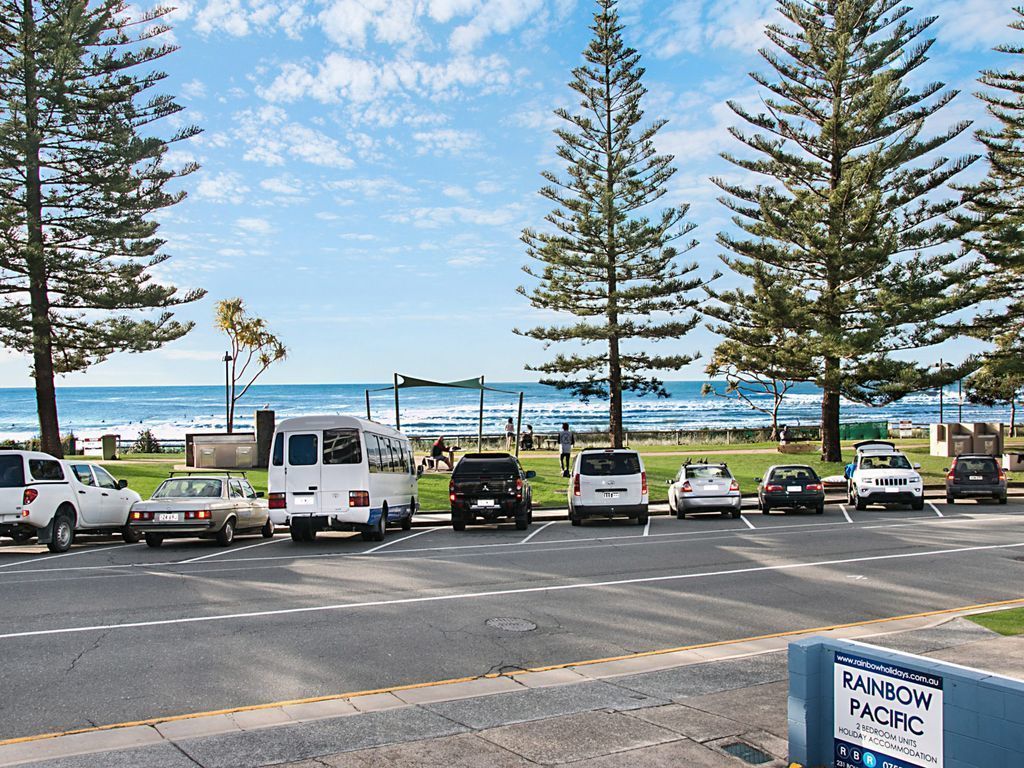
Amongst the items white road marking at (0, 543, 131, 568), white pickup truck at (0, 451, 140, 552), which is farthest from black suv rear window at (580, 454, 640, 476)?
white road marking at (0, 543, 131, 568)

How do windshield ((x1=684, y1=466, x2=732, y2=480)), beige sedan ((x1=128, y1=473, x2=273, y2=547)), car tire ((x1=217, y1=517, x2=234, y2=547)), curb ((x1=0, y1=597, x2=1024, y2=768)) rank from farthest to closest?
windshield ((x1=684, y1=466, x2=732, y2=480)) → car tire ((x1=217, y1=517, x2=234, y2=547)) → beige sedan ((x1=128, y1=473, x2=273, y2=547)) → curb ((x1=0, y1=597, x2=1024, y2=768))

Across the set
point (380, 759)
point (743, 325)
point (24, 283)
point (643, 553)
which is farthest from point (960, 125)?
point (380, 759)

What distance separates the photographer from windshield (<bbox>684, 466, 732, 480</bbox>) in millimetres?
24062

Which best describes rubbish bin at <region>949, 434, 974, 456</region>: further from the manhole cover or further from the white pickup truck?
the manhole cover

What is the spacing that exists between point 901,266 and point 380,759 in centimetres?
3635

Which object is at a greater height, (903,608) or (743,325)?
(743,325)

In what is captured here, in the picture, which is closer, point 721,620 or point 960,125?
point 721,620

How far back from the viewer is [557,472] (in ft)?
112

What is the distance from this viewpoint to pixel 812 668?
17.0 feet

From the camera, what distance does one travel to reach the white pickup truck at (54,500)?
1698cm

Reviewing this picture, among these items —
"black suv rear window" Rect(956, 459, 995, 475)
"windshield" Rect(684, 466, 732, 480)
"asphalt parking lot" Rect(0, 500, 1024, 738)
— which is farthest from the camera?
"black suv rear window" Rect(956, 459, 995, 475)

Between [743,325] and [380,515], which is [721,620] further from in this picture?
[743,325]

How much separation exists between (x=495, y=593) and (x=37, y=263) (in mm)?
25350

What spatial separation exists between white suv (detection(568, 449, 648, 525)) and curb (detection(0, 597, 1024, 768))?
11.6m
